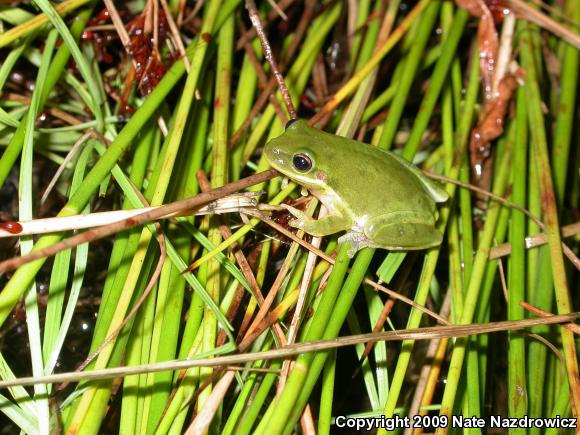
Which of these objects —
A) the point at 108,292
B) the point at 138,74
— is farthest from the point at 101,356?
the point at 138,74

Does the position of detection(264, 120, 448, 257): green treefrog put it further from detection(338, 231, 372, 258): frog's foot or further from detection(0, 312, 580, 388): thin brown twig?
detection(0, 312, 580, 388): thin brown twig

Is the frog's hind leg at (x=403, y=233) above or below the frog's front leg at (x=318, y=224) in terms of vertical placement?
below

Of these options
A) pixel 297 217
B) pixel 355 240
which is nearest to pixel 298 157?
pixel 297 217

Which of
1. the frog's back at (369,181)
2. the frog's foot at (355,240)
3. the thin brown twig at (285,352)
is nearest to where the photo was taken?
the thin brown twig at (285,352)

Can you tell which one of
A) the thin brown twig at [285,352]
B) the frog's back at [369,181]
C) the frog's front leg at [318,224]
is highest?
the frog's back at [369,181]

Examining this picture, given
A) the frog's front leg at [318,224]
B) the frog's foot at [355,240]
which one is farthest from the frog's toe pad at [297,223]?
the frog's foot at [355,240]

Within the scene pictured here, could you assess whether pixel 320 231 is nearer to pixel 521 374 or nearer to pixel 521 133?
pixel 521 374

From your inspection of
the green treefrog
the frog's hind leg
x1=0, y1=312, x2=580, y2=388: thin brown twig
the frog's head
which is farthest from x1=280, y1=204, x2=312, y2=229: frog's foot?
x1=0, y1=312, x2=580, y2=388: thin brown twig

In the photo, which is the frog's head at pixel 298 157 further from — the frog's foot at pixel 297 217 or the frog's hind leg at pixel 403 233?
the frog's hind leg at pixel 403 233

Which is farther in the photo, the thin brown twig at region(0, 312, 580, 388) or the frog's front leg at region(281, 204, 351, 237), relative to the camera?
the frog's front leg at region(281, 204, 351, 237)
